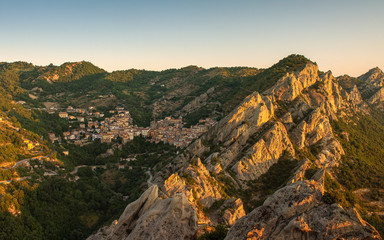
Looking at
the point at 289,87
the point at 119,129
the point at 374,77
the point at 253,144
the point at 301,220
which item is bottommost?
the point at 253,144

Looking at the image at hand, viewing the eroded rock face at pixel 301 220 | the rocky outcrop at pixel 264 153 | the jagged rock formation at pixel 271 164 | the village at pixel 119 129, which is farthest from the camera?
the village at pixel 119 129

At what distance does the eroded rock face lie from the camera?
8.79 metres

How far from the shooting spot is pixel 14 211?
42531 millimetres

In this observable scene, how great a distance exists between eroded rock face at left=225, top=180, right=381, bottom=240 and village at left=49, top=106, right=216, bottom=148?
58.5 meters

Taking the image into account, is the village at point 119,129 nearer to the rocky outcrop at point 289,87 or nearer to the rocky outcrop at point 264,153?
the rocky outcrop at point 289,87

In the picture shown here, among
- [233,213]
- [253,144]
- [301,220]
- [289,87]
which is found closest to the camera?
[301,220]

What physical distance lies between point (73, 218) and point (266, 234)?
4635cm

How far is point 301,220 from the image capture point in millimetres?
9312

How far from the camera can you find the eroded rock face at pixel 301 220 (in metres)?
8.79

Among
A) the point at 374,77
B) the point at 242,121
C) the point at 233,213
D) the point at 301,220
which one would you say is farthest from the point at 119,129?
the point at 374,77

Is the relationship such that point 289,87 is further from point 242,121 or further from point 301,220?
point 301,220

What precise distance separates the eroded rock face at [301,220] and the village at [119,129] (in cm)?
5847

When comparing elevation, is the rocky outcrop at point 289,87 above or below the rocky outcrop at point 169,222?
above

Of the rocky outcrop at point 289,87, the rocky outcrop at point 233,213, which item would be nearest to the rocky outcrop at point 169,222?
the rocky outcrop at point 233,213
